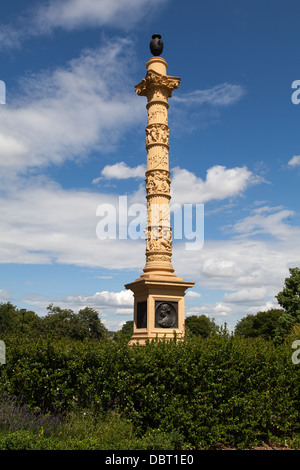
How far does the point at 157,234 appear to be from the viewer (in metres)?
18.7

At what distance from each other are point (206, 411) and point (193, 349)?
1.28 m

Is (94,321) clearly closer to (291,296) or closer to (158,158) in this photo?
(291,296)

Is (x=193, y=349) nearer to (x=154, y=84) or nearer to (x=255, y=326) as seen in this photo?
(x=154, y=84)

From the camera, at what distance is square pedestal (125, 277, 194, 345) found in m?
16.4

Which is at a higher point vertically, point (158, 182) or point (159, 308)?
point (158, 182)

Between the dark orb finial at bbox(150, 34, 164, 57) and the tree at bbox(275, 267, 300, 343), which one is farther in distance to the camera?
Answer: the tree at bbox(275, 267, 300, 343)

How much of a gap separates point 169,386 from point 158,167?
43.8 feet

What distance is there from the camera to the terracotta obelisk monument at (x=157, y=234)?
54.6 ft

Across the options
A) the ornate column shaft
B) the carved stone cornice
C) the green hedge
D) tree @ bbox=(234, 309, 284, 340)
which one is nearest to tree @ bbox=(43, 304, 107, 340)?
tree @ bbox=(234, 309, 284, 340)

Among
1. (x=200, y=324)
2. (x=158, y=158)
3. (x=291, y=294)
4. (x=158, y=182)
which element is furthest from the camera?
(x=200, y=324)

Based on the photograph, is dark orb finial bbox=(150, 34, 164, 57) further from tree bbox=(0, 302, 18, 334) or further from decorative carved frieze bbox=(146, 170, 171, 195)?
tree bbox=(0, 302, 18, 334)

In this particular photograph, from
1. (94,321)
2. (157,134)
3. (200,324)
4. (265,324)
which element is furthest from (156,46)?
(200,324)

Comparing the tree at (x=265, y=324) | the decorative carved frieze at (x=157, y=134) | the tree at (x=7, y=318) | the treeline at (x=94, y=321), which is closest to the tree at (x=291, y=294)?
the treeline at (x=94, y=321)
